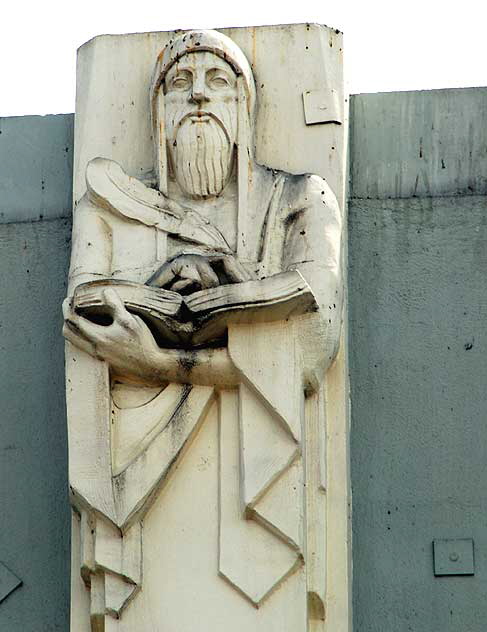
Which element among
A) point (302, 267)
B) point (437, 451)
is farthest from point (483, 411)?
point (302, 267)

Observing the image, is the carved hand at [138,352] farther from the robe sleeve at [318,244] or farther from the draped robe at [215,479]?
the robe sleeve at [318,244]

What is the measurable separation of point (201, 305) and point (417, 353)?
1132 mm

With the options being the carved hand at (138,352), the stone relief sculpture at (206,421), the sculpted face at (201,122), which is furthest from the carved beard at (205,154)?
the carved hand at (138,352)

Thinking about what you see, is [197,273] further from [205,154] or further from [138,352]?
[205,154]

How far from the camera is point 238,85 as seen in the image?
12.5 metres

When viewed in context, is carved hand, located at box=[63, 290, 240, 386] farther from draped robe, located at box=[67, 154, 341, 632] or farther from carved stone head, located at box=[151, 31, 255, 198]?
carved stone head, located at box=[151, 31, 255, 198]

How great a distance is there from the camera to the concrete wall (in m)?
12.1

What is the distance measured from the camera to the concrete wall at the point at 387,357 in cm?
1214

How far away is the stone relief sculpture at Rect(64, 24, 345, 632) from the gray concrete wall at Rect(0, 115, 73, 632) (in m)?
0.43

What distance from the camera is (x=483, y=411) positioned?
12328mm

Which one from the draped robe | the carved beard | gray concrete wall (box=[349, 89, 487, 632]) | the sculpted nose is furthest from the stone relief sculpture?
the sculpted nose

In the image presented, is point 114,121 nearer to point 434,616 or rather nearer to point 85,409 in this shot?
point 85,409

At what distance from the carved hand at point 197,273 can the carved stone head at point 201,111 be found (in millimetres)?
457

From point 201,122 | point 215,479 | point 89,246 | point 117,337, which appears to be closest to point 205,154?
point 201,122
